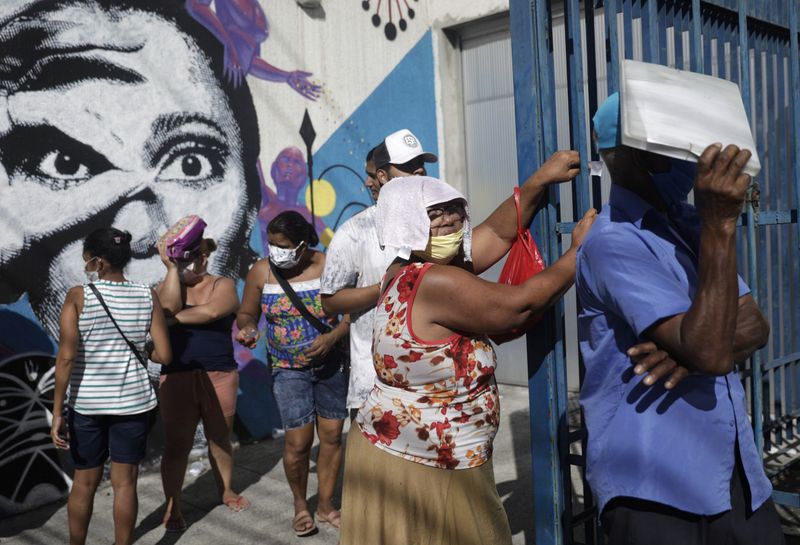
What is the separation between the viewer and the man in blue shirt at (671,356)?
1.62 metres

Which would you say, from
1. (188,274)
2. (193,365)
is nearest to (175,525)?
(193,365)

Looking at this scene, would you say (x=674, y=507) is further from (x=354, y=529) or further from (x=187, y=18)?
(x=187, y=18)

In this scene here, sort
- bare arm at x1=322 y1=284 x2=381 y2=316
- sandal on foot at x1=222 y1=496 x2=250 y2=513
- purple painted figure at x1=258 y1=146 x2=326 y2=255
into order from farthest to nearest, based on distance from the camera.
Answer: purple painted figure at x1=258 y1=146 x2=326 y2=255 → sandal on foot at x1=222 y1=496 x2=250 y2=513 → bare arm at x1=322 y1=284 x2=381 y2=316

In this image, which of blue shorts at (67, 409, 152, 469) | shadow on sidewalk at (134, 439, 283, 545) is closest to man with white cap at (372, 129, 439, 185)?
blue shorts at (67, 409, 152, 469)

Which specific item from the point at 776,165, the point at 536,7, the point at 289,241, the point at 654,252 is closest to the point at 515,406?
the point at 289,241

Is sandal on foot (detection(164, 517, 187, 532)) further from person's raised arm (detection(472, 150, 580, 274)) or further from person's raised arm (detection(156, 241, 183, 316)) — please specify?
person's raised arm (detection(472, 150, 580, 274))

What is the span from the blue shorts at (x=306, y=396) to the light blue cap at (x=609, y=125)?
282cm

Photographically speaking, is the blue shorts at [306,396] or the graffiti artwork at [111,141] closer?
the blue shorts at [306,396]

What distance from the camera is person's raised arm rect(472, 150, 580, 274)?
2564 millimetres

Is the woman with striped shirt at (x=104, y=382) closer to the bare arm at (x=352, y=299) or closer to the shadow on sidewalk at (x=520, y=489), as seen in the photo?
the bare arm at (x=352, y=299)

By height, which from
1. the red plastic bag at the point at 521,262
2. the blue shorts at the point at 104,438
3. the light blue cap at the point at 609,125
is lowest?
the blue shorts at the point at 104,438

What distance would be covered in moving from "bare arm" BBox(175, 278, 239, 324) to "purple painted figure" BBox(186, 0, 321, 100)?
2.20m

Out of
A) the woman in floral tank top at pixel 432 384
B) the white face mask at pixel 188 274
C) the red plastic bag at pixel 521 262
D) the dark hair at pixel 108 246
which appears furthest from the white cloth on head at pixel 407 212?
the white face mask at pixel 188 274

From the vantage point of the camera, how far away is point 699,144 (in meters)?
1.69
